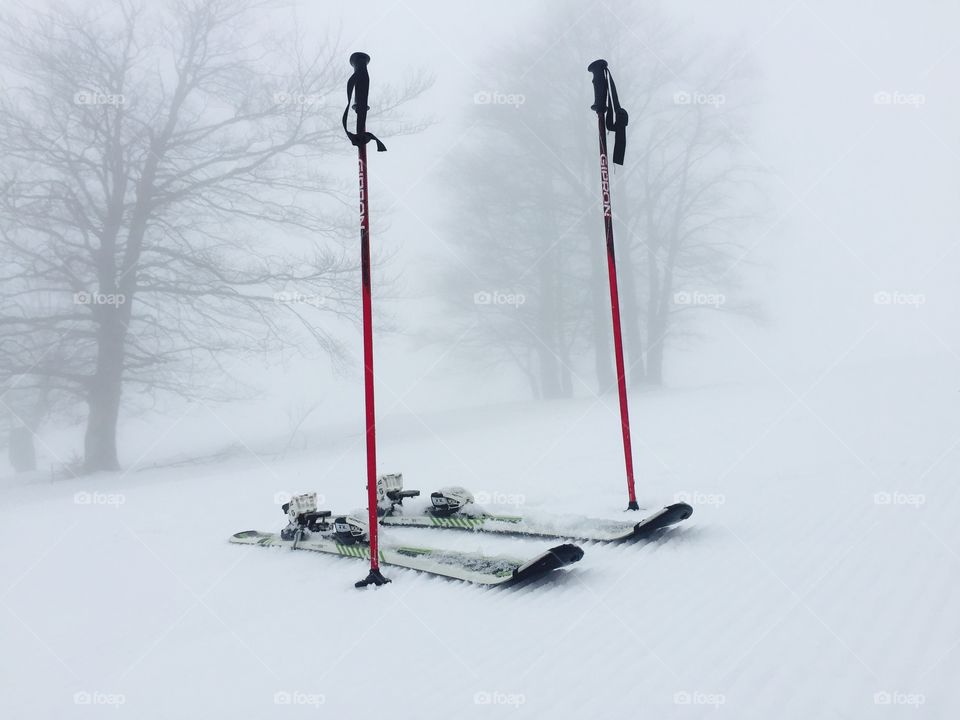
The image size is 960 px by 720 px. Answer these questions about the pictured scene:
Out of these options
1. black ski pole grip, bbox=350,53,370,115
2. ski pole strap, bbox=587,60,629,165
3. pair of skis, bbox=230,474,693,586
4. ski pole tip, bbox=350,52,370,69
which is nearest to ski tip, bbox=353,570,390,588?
pair of skis, bbox=230,474,693,586

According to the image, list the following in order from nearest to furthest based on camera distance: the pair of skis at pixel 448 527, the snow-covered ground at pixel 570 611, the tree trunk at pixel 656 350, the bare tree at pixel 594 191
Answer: the snow-covered ground at pixel 570 611 < the pair of skis at pixel 448 527 < the tree trunk at pixel 656 350 < the bare tree at pixel 594 191

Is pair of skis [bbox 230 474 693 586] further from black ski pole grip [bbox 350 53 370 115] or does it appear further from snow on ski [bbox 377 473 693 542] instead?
black ski pole grip [bbox 350 53 370 115]

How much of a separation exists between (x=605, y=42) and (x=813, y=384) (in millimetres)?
13204

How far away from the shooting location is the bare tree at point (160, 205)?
512 inches

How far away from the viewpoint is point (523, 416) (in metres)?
15.4

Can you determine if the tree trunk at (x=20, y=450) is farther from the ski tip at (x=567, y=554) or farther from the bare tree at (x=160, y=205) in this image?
the ski tip at (x=567, y=554)

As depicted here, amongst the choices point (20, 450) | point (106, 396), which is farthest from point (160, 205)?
point (20, 450)

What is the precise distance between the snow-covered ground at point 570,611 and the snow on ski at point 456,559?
9 centimetres

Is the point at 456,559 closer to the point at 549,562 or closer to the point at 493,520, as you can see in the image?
the point at 549,562

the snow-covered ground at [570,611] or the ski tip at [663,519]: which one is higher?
the ski tip at [663,519]

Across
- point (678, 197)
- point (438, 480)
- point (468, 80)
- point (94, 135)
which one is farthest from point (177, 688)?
point (468, 80)

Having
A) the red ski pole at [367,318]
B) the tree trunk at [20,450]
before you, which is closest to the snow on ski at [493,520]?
the red ski pole at [367,318]

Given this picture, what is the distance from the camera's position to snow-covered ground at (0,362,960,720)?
9.21ft

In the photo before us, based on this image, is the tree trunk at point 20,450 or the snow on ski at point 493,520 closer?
the snow on ski at point 493,520
